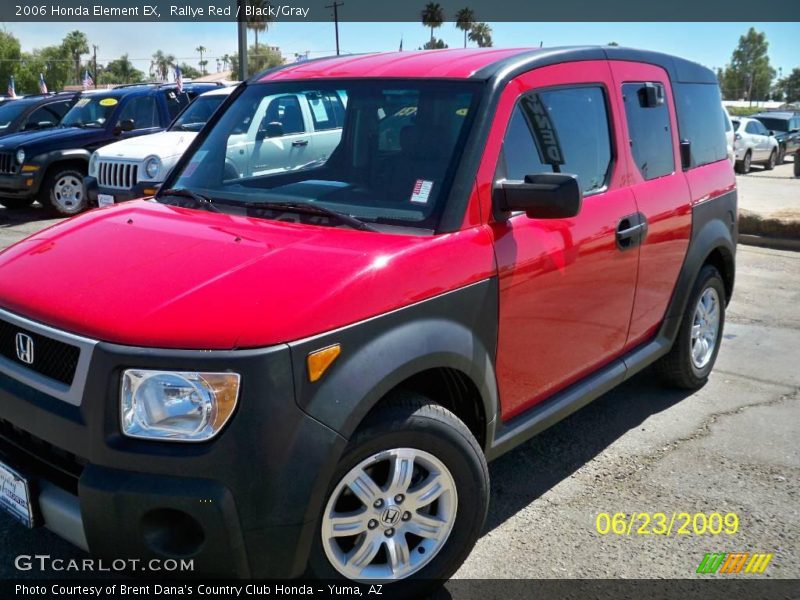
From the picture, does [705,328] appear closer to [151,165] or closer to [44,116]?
[151,165]

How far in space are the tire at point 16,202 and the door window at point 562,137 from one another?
10.9 meters

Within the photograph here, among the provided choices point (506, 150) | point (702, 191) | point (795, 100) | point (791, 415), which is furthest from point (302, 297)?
point (795, 100)

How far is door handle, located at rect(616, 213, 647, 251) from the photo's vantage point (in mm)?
3717

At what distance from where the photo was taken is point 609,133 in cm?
384

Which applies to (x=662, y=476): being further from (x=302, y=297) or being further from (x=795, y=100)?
(x=795, y=100)

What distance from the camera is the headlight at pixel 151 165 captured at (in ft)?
33.3

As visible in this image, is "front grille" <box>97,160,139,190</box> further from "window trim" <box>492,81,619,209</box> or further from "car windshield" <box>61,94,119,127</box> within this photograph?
"window trim" <box>492,81,619,209</box>

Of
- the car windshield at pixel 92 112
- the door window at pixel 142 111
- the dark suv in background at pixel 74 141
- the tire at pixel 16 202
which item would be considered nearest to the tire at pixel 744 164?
the dark suv in background at pixel 74 141

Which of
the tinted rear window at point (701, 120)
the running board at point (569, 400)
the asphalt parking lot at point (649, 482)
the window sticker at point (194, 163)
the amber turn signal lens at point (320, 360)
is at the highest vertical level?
the tinted rear window at point (701, 120)

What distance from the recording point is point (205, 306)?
2.37m

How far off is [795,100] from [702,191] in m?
110

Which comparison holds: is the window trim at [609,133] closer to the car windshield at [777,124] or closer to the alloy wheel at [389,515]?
the alloy wheel at [389,515]

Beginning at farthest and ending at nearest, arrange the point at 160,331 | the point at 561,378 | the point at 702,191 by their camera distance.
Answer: the point at 702,191 < the point at 561,378 < the point at 160,331
